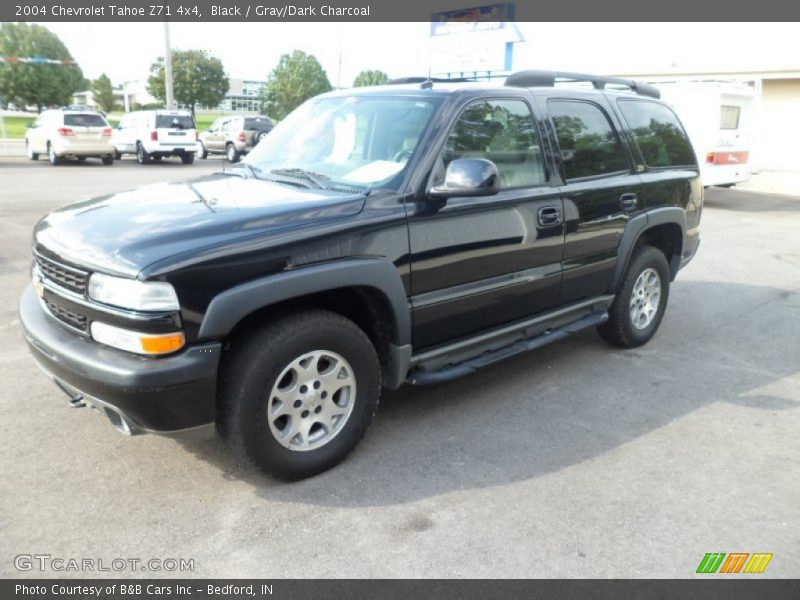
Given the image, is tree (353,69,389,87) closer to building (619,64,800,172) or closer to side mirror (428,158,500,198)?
building (619,64,800,172)

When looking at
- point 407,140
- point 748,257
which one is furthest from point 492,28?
point 407,140

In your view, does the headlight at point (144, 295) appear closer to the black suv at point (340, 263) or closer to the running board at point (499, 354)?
the black suv at point (340, 263)

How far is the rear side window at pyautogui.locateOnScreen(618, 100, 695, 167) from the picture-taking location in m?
4.91

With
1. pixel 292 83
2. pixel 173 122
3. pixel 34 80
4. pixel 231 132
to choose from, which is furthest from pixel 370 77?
pixel 173 122

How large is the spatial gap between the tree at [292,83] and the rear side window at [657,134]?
46104 millimetres

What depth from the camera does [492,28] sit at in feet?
85.4

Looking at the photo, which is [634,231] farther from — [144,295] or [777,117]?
[777,117]

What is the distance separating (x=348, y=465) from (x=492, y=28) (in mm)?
25774

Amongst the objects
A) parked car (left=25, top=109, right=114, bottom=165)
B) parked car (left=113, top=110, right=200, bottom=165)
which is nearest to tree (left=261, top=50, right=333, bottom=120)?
parked car (left=113, top=110, right=200, bottom=165)

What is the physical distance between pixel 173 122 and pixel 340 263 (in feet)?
68.3

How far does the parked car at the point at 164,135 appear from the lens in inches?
846

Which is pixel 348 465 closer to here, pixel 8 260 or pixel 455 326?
pixel 455 326

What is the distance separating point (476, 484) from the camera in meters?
3.24

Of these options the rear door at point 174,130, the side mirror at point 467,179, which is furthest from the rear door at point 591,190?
the rear door at point 174,130
